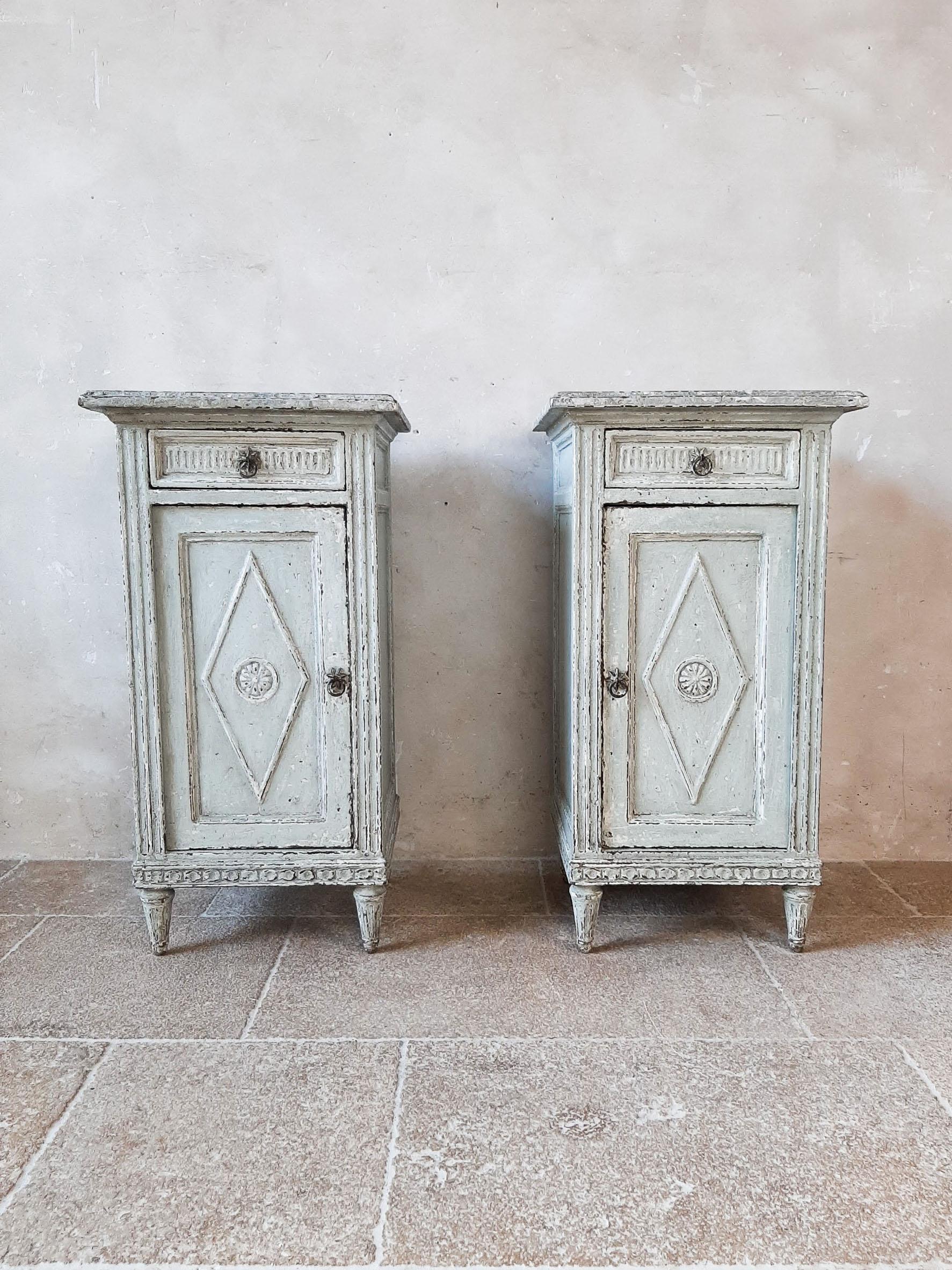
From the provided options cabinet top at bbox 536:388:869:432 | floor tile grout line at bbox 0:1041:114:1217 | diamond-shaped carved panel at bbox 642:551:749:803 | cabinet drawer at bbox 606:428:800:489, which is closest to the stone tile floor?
floor tile grout line at bbox 0:1041:114:1217

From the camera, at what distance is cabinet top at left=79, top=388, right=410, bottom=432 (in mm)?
2094

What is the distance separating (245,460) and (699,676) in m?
1.19

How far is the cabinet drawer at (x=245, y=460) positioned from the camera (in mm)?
2170

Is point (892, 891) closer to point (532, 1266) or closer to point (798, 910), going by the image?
point (798, 910)

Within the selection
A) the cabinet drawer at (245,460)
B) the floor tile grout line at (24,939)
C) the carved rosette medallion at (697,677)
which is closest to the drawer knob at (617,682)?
the carved rosette medallion at (697,677)

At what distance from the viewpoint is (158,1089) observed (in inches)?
69.6

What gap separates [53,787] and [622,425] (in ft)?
6.86

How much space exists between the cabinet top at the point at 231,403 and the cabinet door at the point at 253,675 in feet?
0.74

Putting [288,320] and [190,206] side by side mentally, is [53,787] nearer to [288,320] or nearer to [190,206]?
[288,320]

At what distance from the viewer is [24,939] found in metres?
2.44

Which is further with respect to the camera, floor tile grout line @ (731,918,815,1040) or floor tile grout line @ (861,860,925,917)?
floor tile grout line @ (861,860,925,917)

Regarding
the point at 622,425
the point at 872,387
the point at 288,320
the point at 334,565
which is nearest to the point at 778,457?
the point at 622,425

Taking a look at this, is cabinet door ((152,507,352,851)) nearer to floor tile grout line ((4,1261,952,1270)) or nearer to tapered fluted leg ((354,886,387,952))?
tapered fluted leg ((354,886,387,952))

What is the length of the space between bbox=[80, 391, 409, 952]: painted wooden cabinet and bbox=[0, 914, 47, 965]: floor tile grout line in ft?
1.25
